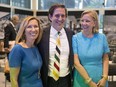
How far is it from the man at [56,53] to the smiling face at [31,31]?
189 millimetres

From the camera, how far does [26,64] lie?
2.27m

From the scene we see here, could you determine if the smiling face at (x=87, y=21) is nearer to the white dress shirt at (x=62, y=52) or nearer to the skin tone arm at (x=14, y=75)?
the white dress shirt at (x=62, y=52)

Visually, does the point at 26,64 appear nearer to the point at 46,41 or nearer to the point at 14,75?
the point at 14,75

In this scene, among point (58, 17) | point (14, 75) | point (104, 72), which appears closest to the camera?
point (14, 75)

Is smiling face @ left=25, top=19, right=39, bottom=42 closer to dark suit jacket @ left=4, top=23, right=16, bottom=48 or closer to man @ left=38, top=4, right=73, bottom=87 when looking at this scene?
man @ left=38, top=4, right=73, bottom=87

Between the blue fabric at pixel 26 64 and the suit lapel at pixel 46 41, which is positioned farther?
the suit lapel at pixel 46 41

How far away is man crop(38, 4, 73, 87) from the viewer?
2463 mm

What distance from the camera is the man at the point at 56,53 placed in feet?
8.08

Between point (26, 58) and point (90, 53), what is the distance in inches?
25.3

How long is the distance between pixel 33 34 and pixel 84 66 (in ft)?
2.00

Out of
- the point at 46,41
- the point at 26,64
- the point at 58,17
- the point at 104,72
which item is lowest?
the point at 104,72

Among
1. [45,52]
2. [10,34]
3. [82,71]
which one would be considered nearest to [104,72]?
[82,71]

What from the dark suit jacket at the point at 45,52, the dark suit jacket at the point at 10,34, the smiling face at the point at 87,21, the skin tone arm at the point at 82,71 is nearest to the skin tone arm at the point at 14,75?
the dark suit jacket at the point at 45,52

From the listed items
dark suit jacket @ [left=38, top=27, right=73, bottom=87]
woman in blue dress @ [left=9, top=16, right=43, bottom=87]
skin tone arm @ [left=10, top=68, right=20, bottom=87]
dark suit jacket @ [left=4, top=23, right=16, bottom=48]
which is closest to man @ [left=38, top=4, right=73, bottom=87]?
dark suit jacket @ [left=38, top=27, right=73, bottom=87]
